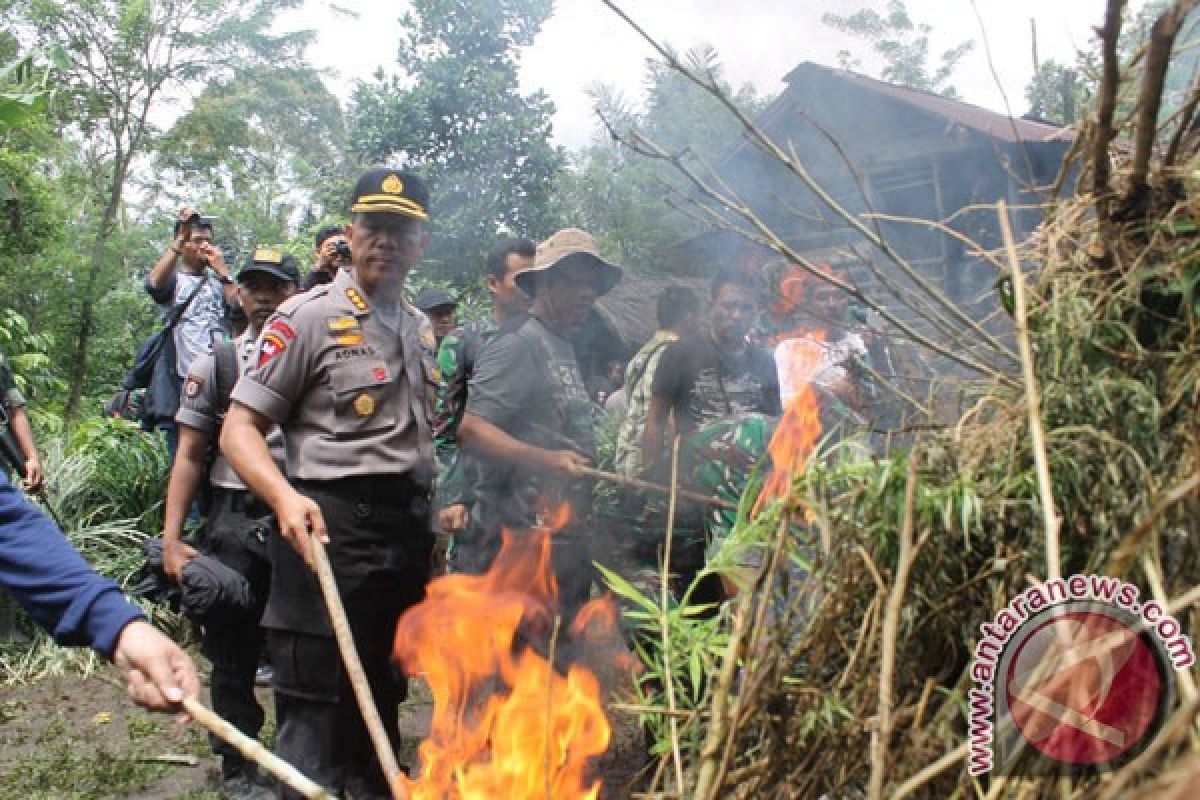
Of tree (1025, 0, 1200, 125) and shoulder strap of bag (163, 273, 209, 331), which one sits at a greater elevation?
tree (1025, 0, 1200, 125)

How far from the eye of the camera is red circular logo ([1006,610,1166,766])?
4.56 feet

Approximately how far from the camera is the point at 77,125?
2309cm

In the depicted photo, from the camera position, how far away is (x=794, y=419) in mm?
3898

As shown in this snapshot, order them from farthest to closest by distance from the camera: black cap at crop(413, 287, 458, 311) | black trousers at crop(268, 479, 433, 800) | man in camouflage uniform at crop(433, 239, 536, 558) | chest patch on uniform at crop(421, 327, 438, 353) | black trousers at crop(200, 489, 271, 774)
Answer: black cap at crop(413, 287, 458, 311)
man in camouflage uniform at crop(433, 239, 536, 558)
black trousers at crop(200, 489, 271, 774)
chest patch on uniform at crop(421, 327, 438, 353)
black trousers at crop(268, 479, 433, 800)

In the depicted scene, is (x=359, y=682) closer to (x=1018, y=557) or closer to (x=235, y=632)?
(x=1018, y=557)

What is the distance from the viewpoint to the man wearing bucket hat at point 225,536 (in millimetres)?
4086

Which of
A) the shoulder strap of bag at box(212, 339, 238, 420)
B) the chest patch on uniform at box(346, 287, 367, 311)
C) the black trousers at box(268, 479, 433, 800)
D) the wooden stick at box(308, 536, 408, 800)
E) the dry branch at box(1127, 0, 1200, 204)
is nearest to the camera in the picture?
the dry branch at box(1127, 0, 1200, 204)

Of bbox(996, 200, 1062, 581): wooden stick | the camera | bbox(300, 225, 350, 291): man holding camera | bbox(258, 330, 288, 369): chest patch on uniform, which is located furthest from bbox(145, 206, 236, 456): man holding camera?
bbox(996, 200, 1062, 581): wooden stick

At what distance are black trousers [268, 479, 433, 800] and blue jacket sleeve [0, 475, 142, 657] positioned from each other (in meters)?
1.17

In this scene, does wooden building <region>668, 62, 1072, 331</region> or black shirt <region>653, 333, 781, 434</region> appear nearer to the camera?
black shirt <region>653, 333, 781, 434</region>

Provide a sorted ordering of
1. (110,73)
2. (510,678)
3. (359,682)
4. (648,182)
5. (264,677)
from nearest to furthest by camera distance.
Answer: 1. (359,682)
2. (510,678)
3. (264,677)
4. (648,182)
5. (110,73)

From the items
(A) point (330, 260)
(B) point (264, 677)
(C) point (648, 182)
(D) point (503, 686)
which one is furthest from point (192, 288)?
(C) point (648, 182)

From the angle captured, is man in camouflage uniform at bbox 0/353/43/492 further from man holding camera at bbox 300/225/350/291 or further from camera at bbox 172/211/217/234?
man holding camera at bbox 300/225/350/291

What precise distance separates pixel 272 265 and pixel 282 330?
1542mm
